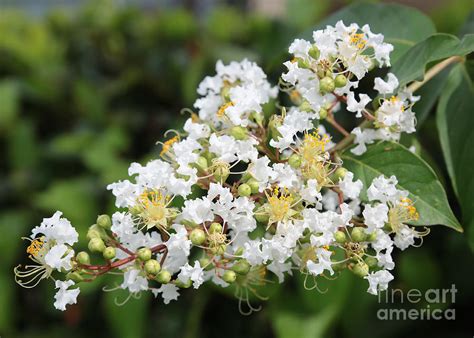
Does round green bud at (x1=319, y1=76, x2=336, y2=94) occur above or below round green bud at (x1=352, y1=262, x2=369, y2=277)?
above

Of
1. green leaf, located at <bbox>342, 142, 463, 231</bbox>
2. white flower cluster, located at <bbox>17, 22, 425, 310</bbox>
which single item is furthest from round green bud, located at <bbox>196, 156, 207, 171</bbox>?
green leaf, located at <bbox>342, 142, 463, 231</bbox>

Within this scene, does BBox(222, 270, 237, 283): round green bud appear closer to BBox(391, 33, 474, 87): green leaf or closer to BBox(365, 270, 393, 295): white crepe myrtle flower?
BBox(365, 270, 393, 295): white crepe myrtle flower

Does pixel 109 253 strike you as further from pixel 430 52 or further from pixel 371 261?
pixel 430 52

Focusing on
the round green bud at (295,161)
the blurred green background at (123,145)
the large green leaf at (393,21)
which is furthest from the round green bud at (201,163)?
the blurred green background at (123,145)

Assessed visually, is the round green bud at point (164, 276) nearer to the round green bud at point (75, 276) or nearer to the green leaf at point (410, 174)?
the round green bud at point (75, 276)

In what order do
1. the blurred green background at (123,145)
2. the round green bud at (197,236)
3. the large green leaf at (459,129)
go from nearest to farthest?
the round green bud at (197,236)
the large green leaf at (459,129)
the blurred green background at (123,145)

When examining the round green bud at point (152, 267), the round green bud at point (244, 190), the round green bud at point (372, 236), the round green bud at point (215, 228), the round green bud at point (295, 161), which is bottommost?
the round green bud at point (152, 267)

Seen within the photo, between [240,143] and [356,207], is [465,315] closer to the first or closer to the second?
[356,207]
